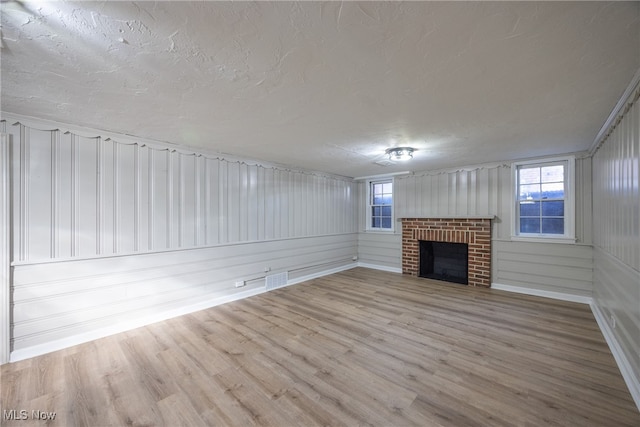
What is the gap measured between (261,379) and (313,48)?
253cm

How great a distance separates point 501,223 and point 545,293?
1304 mm

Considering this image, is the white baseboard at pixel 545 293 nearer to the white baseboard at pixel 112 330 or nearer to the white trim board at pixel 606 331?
the white trim board at pixel 606 331

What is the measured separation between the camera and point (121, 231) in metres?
3.25

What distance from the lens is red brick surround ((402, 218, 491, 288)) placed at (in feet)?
16.5

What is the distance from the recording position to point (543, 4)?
48.6 inches

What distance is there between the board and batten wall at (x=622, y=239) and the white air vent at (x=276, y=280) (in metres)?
4.36

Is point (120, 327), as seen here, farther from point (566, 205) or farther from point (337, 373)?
point (566, 205)

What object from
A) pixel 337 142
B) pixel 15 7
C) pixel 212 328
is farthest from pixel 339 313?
pixel 15 7

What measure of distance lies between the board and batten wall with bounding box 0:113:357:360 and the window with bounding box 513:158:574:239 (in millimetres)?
4416

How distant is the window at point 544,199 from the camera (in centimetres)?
431

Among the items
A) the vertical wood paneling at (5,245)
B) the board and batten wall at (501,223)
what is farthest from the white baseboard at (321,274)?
the vertical wood paneling at (5,245)

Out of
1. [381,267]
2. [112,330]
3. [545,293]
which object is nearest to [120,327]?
[112,330]

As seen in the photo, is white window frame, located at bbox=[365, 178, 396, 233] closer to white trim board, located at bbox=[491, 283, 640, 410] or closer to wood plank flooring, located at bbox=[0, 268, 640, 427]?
white trim board, located at bbox=[491, 283, 640, 410]

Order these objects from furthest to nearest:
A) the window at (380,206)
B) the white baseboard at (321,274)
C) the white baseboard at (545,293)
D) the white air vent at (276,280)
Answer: the window at (380,206) → the white baseboard at (321,274) → the white air vent at (276,280) → the white baseboard at (545,293)
